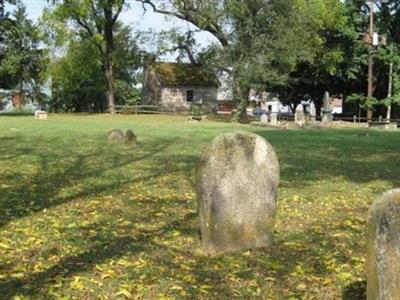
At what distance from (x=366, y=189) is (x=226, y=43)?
36.8 m

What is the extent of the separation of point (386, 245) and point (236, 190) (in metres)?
2.50

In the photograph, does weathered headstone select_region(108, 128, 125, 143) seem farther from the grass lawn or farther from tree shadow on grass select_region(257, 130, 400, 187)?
the grass lawn

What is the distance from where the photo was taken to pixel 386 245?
412 cm

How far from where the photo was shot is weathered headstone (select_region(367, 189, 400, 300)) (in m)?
4.10

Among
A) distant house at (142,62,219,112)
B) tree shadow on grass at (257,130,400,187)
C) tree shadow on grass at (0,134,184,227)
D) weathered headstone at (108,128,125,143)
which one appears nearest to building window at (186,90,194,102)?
distant house at (142,62,219,112)

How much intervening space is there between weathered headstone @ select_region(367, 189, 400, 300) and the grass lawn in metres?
1.20

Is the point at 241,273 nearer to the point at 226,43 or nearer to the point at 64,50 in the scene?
the point at 226,43

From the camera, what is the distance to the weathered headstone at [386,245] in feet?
13.4

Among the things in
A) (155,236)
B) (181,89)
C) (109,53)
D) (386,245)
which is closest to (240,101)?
(109,53)

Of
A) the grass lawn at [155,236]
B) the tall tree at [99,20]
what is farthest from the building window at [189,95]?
the grass lawn at [155,236]

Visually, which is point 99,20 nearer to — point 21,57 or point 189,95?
point 21,57

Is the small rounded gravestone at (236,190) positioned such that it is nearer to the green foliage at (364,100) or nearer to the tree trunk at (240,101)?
the tree trunk at (240,101)

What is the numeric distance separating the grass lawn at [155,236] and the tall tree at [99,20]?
151 ft

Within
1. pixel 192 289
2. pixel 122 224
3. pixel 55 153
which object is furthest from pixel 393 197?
pixel 55 153
